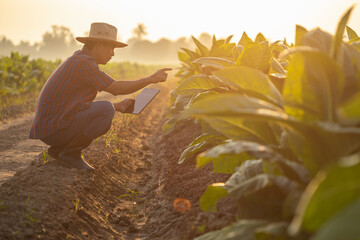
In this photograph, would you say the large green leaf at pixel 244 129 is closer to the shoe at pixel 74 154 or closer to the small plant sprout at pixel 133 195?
the small plant sprout at pixel 133 195

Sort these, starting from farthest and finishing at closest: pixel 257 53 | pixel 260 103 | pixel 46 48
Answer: pixel 46 48
pixel 257 53
pixel 260 103

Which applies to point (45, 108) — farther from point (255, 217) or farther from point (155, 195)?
point (255, 217)

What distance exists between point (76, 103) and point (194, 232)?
5.74 feet

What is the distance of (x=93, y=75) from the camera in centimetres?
297

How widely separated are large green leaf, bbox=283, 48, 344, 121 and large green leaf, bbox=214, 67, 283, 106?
0.20 metres

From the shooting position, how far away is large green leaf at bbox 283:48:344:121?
1.17 meters

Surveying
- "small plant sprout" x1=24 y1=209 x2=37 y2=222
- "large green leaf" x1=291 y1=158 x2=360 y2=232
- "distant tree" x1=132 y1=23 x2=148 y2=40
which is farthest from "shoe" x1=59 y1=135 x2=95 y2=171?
"distant tree" x1=132 y1=23 x2=148 y2=40

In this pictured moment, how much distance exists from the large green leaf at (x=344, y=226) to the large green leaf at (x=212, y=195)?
861mm

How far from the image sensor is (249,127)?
5.14 feet

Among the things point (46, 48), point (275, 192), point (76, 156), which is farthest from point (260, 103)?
point (46, 48)

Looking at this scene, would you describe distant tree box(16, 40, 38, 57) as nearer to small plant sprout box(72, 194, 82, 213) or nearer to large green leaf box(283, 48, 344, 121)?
small plant sprout box(72, 194, 82, 213)

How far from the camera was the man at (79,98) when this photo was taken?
3.02m

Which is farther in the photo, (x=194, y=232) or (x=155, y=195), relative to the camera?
(x=155, y=195)

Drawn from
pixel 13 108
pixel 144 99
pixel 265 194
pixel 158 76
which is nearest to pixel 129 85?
pixel 158 76
